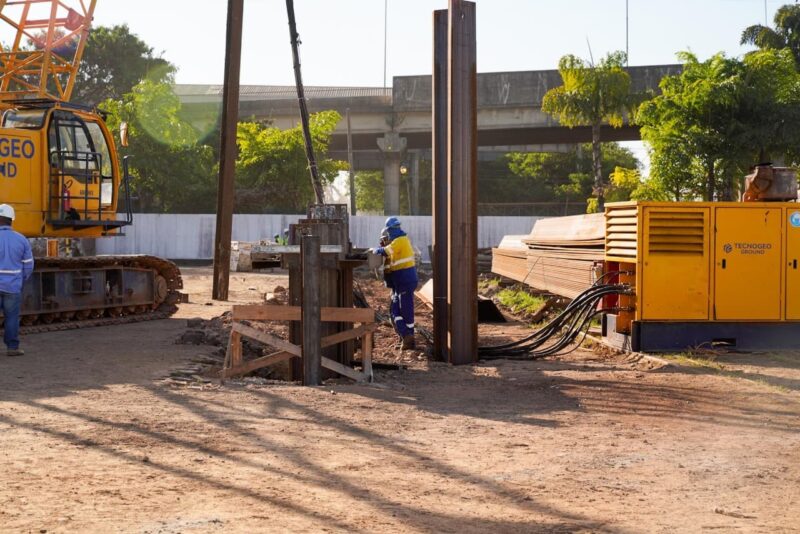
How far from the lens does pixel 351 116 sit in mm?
56562

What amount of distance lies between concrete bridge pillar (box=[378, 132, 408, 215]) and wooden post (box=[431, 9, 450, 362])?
4164 cm

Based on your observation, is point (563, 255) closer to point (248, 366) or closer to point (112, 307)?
point (112, 307)

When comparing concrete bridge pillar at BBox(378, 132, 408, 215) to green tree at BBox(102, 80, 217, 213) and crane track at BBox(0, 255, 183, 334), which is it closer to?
green tree at BBox(102, 80, 217, 213)

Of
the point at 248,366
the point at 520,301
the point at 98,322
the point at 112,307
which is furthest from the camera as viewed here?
the point at 520,301

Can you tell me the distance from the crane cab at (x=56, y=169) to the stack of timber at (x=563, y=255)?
7.60 meters

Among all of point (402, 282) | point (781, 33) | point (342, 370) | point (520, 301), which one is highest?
point (781, 33)

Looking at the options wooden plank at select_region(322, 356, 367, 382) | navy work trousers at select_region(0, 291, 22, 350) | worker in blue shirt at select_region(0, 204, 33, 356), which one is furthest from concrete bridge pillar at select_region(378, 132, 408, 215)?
wooden plank at select_region(322, 356, 367, 382)

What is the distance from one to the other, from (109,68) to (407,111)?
2679 centimetres

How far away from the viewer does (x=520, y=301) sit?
77.6 feet

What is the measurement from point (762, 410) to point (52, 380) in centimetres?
724

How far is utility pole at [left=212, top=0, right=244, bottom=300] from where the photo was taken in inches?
859

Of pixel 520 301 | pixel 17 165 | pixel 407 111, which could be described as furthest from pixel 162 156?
pixel 17 165

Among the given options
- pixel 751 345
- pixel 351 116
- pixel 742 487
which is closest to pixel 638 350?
pixel 751 345

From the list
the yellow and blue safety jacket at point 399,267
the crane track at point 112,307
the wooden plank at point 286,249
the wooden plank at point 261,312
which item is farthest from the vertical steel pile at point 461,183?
the crane track at point 112,307
